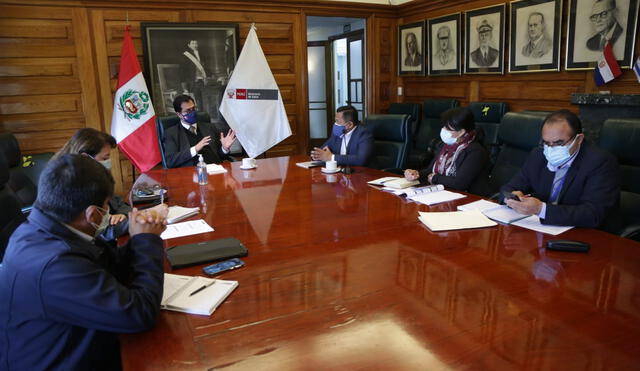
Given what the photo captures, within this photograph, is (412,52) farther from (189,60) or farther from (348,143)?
(189,60)

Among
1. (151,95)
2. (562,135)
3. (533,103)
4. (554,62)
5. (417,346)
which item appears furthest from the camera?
(151,95)

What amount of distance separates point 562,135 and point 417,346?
1.37 metres

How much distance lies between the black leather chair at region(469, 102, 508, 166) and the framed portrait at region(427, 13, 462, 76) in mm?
640

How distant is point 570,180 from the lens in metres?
1.95

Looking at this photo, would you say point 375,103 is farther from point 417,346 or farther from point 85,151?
point 417,346

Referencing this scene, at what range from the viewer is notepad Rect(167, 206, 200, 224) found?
1896 millimetres

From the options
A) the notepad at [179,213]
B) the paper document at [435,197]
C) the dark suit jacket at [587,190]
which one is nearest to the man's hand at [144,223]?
the notepad at [179,213]

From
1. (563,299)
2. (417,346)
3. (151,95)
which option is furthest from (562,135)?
(151,95)

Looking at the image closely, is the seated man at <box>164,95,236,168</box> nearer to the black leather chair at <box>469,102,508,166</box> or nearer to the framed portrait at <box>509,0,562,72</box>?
the black leather chair at <box>469,102,508,166</box>

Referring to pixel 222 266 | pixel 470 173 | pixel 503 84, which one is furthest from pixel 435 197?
pixel 503 84

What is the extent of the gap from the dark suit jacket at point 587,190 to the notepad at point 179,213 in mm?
1440

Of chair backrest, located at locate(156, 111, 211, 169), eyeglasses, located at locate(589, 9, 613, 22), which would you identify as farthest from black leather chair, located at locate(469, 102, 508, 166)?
chair backrest, located at locate(156, 111, 211, 169)

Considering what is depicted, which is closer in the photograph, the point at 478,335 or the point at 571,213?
the point at 478,335

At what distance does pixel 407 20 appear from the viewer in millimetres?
5617
